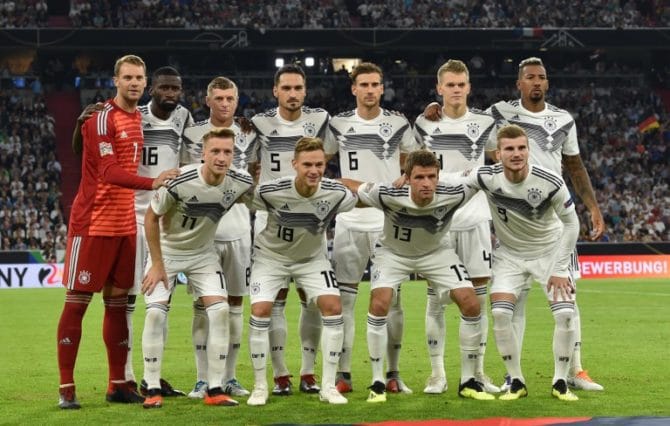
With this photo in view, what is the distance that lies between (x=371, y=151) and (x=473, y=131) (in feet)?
2.85

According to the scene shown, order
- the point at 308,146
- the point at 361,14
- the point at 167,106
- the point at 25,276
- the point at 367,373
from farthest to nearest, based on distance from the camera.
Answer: the point at 361,14 → the point at 25,276 → the point at 367,373 → the point at 167,106 → the point at 308,146

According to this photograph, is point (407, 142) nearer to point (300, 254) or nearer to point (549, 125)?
point (549, 125)

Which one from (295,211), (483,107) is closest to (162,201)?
(295,211)

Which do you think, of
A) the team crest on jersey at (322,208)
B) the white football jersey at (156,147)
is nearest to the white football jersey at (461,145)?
the team crest on jersey at (322,208)

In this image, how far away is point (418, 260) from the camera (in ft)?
28.6

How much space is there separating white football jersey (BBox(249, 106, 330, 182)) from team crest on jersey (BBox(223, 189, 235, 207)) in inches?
34.9

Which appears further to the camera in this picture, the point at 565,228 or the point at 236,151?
the point at 236,151

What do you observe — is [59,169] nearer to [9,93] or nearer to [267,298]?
[9,93]

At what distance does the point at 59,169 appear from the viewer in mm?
32000

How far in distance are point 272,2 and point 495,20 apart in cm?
737

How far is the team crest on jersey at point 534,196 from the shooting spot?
839cm

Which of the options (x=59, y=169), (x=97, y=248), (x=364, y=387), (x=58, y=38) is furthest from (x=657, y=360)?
(x=58, y=38)

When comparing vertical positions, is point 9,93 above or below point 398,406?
above

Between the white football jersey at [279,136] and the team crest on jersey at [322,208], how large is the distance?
2.43 feet
